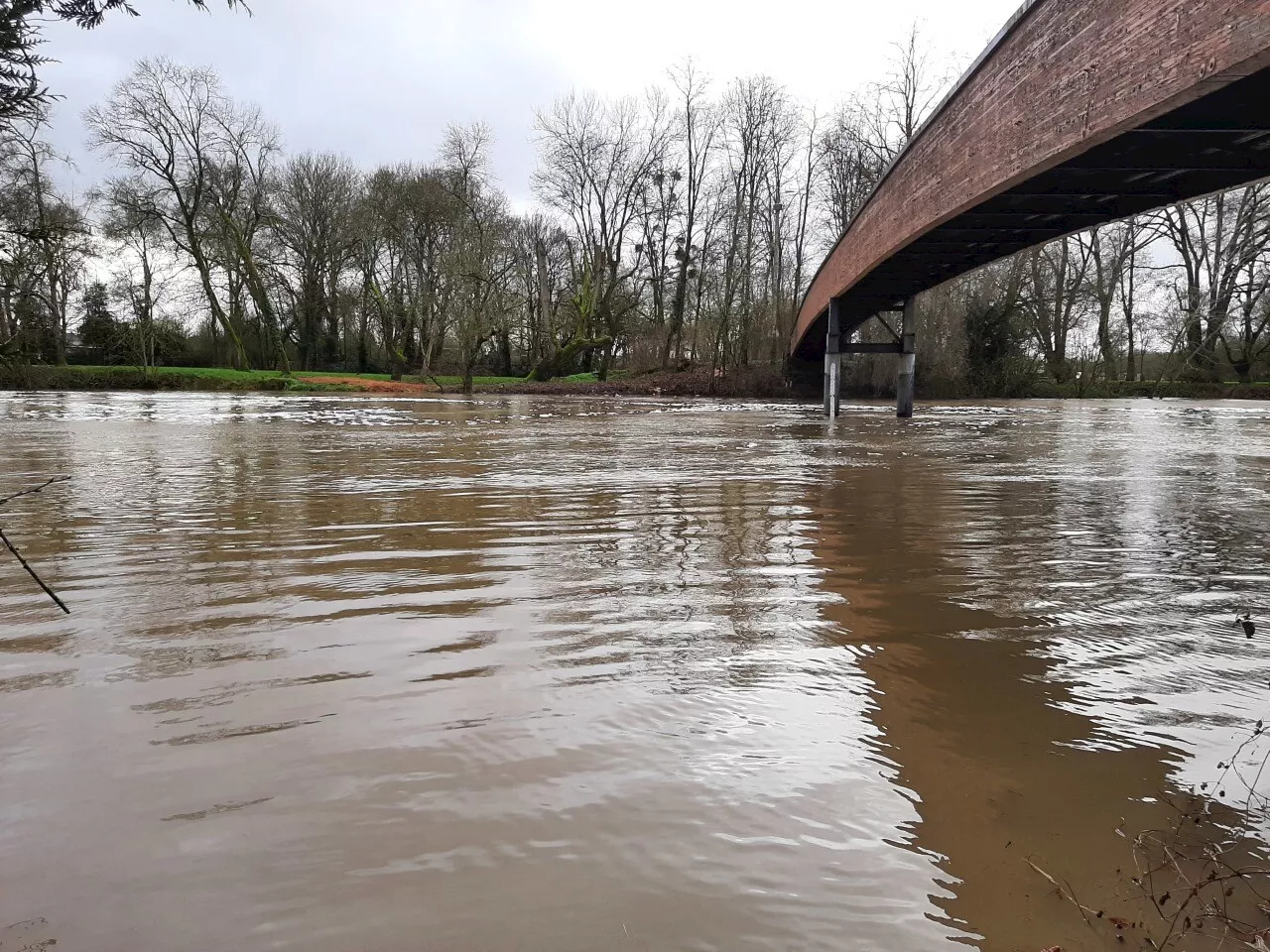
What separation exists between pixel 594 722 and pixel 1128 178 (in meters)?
10.5

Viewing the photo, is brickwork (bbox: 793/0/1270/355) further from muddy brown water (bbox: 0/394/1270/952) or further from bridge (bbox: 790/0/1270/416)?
muddy brown water (bbox: 0/394/1270/952)

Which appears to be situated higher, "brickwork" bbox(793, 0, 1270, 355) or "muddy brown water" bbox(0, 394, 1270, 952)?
"brickwork" bbox(793, 0, 1270, 355)

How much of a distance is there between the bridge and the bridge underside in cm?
2

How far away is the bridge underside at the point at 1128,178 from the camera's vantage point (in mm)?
6898

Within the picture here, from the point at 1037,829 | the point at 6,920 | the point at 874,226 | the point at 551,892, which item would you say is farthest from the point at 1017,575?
the point at 874,226

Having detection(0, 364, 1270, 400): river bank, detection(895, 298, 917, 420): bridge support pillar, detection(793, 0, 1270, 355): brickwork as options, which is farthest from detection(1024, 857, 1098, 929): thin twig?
detection(0, 364, 1270, 400): river bank

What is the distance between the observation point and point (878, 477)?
28.8 feet

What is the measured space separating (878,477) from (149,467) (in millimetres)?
7819

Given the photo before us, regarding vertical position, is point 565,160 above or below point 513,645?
above

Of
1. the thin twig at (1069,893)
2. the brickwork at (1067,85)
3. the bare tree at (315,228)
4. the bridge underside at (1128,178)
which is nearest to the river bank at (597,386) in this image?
the bare tree at (315,228)

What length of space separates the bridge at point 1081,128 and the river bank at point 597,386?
66.9 ft

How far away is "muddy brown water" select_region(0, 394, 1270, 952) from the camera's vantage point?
1.65m

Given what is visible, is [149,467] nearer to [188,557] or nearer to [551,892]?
[188,557]

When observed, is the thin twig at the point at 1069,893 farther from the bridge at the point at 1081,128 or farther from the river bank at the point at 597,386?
the river bank at the point at 597,386
